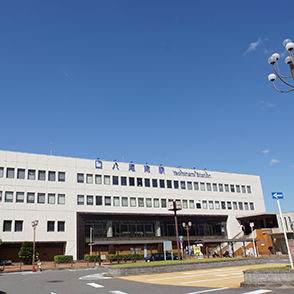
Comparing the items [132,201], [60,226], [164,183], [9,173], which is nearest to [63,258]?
[60,226]

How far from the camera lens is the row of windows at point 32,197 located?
44344 millimetres

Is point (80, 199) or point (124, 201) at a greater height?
point (80, 199)

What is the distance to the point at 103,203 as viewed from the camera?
5050cm

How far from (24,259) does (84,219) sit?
10.4 meters

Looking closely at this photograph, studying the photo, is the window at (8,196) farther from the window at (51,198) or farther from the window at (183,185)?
the window at (183,185)

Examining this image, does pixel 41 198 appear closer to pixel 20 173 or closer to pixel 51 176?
pixel 51 176

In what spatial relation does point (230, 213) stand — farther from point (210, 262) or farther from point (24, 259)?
point (24, 259)

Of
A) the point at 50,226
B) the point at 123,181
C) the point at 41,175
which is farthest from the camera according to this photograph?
the point at 123,181

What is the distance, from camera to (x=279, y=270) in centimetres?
1344

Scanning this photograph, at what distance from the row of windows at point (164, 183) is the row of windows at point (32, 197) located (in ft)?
14.3

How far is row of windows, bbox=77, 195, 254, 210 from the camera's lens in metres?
50.0

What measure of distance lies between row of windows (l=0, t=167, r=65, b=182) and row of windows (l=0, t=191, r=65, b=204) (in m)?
2.42

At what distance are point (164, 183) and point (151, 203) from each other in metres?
4.76

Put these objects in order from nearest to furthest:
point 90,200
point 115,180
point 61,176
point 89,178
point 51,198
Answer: point 51,198, point 61,176, point 90,200, point 89,178, point 115,180
